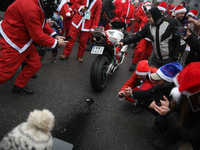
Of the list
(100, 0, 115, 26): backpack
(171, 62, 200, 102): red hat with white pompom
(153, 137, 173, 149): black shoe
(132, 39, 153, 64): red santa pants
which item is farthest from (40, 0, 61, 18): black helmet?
(100, 0, 115, 26): backpack

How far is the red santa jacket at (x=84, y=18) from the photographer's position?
367 centimetres

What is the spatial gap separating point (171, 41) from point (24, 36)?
2.62 m

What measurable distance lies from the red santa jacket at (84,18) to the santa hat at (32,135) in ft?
10.9

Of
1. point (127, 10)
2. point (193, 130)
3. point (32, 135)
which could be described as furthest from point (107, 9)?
point (32, 135)

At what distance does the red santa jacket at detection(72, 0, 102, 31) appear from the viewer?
367cm

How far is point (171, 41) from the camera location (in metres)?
2.79

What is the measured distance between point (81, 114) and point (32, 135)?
1559 mm

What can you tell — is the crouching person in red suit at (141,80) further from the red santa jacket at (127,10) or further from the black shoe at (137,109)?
the red santa jacket at (127,10)

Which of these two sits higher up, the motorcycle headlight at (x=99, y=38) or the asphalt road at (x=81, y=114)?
the motorcycle headlight at (x=99, y=38)

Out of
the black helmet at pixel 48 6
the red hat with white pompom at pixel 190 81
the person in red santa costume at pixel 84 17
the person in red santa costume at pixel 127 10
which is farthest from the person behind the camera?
the person in red santa costume at pixel 127 10

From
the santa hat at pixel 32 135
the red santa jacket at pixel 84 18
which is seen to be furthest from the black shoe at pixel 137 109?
the red santa jacket at pixel 84 18

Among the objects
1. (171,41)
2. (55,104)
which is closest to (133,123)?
(55,104)

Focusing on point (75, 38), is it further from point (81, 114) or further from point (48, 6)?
point (81, 114)

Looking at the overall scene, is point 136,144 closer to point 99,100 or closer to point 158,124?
point 158,124
